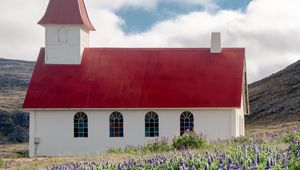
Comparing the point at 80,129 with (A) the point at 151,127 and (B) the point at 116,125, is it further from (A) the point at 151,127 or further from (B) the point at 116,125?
(A) the point at 151,127

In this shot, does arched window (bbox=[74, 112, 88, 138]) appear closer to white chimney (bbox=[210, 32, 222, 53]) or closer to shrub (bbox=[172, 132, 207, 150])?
white chimney (bbox=[210, 32, 222, 53])

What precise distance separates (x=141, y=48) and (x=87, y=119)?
6422 mm

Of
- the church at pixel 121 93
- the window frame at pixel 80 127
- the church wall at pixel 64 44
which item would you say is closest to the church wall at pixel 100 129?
the church at pixel 121 93

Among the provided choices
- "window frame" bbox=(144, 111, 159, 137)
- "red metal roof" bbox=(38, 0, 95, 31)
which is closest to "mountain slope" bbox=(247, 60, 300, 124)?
"window frame" bbox=(144, 111, 159, 137)

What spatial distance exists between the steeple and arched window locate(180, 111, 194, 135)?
7.23 m

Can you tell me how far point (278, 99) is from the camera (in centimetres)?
6394

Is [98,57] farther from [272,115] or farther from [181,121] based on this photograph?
[272,115]

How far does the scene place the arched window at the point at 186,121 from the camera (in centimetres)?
3531

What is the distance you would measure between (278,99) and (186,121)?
3032 centimetres

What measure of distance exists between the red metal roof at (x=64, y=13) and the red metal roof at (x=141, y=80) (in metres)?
1.97

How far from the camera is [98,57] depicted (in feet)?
128

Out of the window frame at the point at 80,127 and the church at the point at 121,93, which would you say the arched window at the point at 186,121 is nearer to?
the church at the point at 121,93

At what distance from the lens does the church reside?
35219 millimetres

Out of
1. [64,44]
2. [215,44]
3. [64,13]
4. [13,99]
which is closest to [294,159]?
[215,44]
